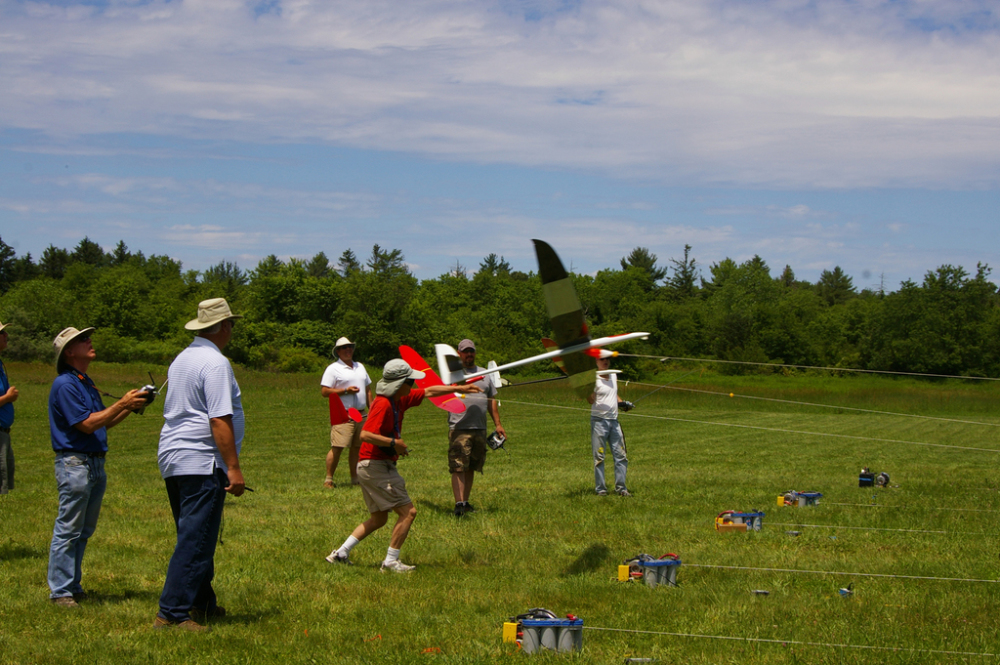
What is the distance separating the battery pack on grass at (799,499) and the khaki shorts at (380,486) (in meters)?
6.13

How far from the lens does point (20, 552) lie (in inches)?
311

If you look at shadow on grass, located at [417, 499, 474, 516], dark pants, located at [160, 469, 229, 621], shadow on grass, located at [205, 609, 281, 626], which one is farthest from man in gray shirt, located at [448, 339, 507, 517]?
dark pants, located at [160, 469, 229, 621]

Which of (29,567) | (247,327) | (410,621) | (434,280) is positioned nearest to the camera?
(410,621)

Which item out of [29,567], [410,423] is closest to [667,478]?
[29,567]

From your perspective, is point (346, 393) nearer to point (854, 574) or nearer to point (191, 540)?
point (191, 540)

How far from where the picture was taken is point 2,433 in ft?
25.8

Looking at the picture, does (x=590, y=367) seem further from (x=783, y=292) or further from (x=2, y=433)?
(x=783, y=292)

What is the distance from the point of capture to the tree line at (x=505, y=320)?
4922 cm

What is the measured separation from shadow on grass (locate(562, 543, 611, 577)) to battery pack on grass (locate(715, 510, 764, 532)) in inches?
63.8

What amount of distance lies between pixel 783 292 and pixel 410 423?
8644cm

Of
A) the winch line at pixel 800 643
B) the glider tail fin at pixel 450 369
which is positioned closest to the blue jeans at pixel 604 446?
the glider tail fin at pixel 450 369

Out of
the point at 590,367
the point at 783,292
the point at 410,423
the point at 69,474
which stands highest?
the point at 783,292

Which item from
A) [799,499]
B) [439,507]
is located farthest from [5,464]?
[799,499]

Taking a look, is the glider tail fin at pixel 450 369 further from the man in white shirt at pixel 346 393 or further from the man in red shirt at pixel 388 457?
the man in white shirt at pixel 346 393
